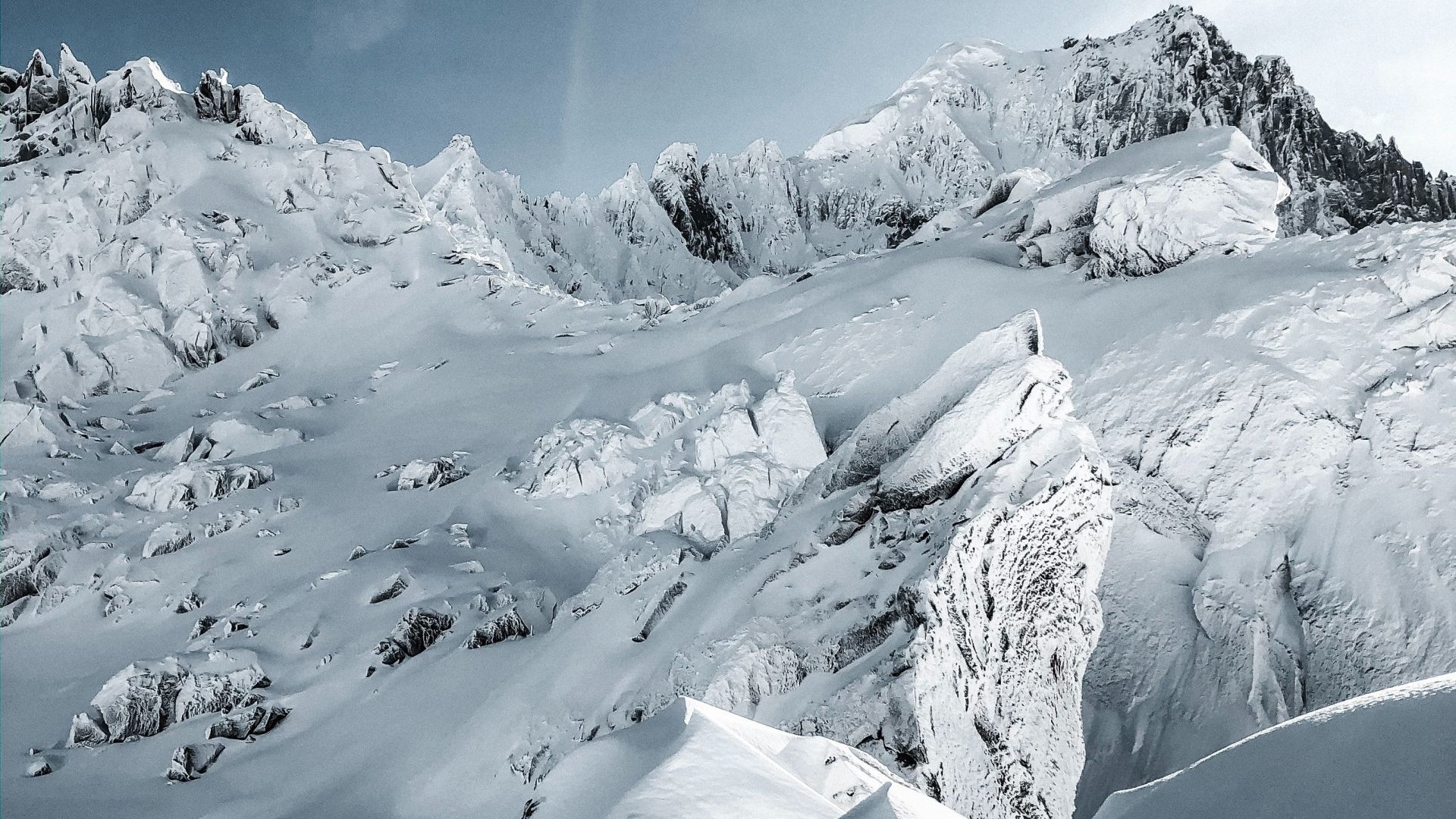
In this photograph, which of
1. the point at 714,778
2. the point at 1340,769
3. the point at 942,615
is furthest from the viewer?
the point at 942,615

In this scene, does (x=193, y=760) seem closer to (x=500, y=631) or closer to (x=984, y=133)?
(x=500, y=631)

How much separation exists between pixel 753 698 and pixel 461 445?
90.6 feet

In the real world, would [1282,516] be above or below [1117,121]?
below

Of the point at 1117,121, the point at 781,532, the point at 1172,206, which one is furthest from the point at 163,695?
the point at 1117,121

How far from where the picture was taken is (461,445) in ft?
121

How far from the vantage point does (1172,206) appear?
27062 millimetres

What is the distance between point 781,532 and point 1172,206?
20.4 metres

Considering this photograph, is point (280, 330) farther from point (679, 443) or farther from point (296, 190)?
point (679, 443)

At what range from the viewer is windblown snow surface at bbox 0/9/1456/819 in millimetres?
12148

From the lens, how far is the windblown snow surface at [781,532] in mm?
12148

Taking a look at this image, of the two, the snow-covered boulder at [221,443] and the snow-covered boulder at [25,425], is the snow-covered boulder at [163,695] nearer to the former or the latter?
the snow-covered boulder at [221,443]

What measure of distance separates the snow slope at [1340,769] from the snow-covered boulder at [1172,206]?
25.7 metres

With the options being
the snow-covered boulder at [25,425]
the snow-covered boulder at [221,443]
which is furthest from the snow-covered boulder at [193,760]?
the snow-covered boulder at [25,425]

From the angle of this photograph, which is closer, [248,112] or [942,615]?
[942,615]
